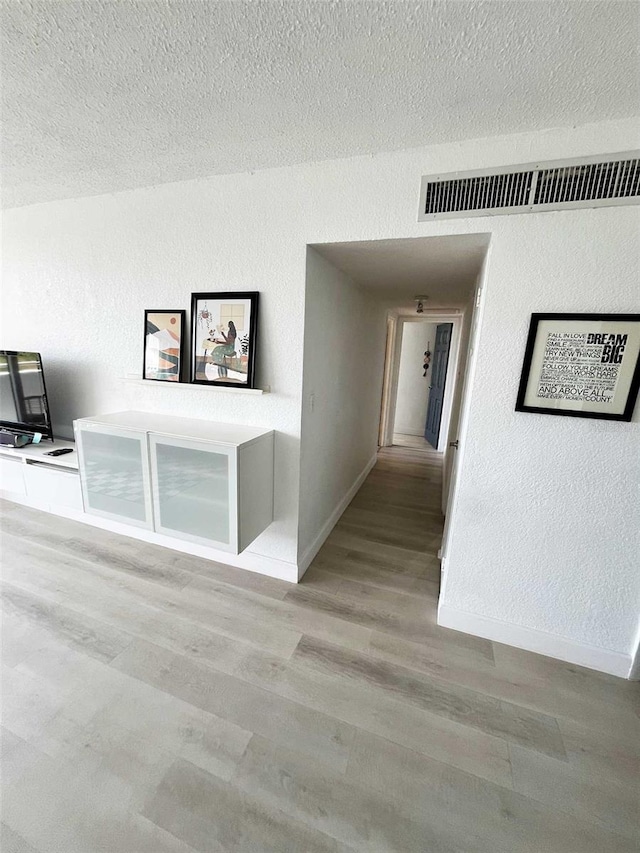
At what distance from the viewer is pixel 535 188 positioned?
138 cm

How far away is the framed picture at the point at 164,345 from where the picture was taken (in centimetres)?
213

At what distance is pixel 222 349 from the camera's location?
2.00 meters

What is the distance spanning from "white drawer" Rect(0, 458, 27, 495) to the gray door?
505cm

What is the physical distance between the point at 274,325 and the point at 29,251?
227cm

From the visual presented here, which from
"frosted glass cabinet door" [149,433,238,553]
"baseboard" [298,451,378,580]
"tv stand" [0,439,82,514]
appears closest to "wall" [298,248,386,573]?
"baseboard" [298,451,378,580]

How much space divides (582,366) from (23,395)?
3.69 m

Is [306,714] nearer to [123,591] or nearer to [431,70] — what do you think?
[123,591]

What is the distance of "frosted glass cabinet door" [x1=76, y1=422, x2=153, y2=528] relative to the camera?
78.0 inches

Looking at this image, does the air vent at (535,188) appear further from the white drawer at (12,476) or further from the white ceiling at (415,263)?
the white drawer at (12,476)

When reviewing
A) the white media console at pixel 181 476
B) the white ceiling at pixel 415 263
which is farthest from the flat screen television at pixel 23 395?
the white ceiling at pixel 415 263

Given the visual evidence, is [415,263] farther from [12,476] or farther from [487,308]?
[12,476]

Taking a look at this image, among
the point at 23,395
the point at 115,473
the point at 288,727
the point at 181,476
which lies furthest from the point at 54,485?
the point at 288,727

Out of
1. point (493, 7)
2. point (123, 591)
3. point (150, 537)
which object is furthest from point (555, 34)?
point (150, 537)

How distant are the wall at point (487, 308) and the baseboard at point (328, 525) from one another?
5.4 inches
